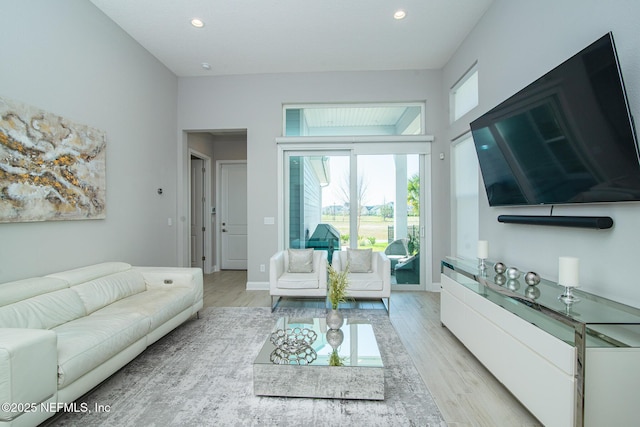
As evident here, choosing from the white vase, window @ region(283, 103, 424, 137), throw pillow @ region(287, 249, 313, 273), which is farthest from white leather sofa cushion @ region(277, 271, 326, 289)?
window @ region(283, 103, 424, 137)

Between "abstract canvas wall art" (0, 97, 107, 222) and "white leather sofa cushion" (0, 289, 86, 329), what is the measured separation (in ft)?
2.24

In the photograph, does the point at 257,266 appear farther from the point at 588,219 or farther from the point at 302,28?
the point at 588,219

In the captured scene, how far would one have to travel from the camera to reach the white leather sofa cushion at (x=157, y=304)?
242 centimetres

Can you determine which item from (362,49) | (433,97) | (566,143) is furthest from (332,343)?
(433,97)

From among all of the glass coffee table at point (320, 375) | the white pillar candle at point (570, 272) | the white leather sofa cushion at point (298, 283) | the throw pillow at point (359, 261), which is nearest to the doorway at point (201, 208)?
the white leather sofa cushion at point (298, 283)

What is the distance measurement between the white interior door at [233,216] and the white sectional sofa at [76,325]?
3023 mm

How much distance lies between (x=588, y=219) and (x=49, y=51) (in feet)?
14.5

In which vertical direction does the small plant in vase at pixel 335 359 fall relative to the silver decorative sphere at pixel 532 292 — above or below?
below

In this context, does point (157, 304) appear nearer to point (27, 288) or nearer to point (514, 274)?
point (27, 288)

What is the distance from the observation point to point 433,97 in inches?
176

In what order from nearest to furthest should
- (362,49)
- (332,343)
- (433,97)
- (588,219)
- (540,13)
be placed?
(588,219) → (332,343) → (540,13) → (362,49) → (433,97)

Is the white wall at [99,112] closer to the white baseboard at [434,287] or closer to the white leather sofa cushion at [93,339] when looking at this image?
the white leather sofa cushion at [93,339]

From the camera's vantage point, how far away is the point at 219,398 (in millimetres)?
1907

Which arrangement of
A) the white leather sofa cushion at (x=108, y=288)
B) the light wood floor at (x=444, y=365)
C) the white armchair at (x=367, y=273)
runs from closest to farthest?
the light wood floor at (x=444, y=365) → the white leather sofa cushion at (x=108, y=288) → the white armchair at (x=367, y=273)
